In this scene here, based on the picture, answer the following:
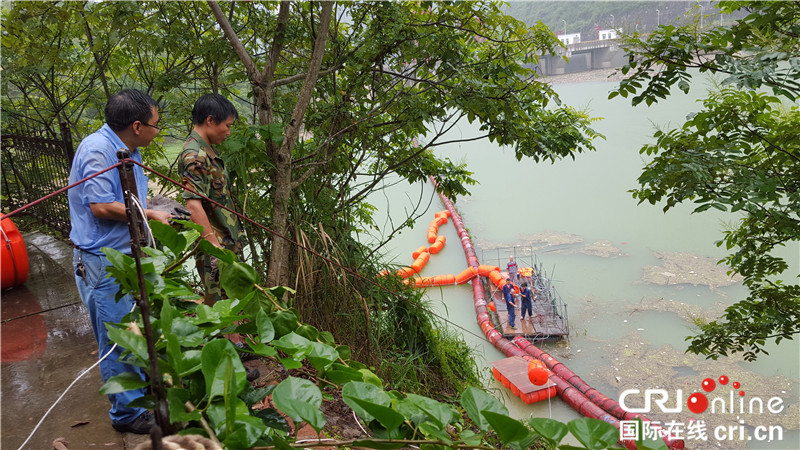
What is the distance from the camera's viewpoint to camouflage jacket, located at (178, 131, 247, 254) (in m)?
2.07

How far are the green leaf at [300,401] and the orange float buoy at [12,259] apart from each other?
3.28 m

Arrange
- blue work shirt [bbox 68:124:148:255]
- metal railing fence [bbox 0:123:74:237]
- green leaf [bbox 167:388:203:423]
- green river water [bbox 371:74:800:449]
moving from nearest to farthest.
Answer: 1. green leaf [bbox 167:388:203:423]
2. blue work shirt [bbox 68:124:148:255]
3. metal railing fence [bbox 0:123:74:237]
4. green river water [bbox 371:74:800:449]

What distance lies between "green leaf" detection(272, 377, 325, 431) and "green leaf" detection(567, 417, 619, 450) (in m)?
0.36

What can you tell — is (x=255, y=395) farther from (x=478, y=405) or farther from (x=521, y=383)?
(x=521, y=383)

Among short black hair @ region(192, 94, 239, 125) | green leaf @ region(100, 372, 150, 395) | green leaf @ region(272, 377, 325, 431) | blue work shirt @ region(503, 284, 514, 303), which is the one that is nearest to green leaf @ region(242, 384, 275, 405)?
green leaf @ region(272, 377, 325, 431)

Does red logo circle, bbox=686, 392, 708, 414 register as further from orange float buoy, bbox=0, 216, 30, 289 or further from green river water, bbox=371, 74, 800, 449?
orange float buoy, bbox=0, 216, 30, 289

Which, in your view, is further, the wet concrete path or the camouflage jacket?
the camouflage jacket

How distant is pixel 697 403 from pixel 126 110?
598cm

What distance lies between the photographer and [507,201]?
45.7 feet

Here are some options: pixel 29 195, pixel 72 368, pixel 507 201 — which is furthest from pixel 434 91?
pixel 507 201

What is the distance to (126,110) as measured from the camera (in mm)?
1760

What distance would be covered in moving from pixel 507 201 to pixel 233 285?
13.2m

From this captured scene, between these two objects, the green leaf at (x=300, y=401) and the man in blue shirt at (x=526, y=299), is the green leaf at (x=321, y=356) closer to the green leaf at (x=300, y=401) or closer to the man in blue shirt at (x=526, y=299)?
the green leaf at (x=300, y=401)

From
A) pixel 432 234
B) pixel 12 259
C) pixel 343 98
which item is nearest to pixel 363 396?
pixel 343 98
